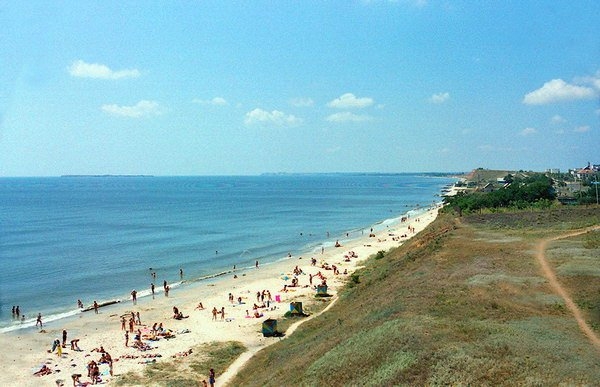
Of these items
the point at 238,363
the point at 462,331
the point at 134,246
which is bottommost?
the point at 238,363

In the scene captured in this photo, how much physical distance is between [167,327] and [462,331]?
2694 centimetres

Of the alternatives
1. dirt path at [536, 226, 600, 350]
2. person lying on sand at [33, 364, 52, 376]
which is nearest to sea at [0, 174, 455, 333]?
person lying on sand at [33, 364, 52, 376]

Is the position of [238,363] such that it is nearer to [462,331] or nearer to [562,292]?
[462,331]

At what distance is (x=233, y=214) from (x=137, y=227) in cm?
3290

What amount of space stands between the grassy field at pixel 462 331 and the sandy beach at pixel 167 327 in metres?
7.44

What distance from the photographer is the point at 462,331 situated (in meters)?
19.7

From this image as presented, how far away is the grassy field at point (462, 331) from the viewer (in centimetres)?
1664

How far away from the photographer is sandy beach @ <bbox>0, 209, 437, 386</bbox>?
31.4m

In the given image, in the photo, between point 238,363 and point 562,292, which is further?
point 238,363

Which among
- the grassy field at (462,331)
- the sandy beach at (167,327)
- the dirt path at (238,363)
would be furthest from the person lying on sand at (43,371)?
the grassy field at (462,331)

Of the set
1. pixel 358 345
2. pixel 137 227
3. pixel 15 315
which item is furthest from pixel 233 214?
pixel 358 345

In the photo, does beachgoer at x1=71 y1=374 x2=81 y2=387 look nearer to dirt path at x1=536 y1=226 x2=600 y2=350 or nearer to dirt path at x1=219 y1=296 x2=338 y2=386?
dirt path at x1=219 y1=296 x2=338 y2=386

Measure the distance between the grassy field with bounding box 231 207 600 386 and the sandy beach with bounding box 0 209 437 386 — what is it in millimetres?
7436

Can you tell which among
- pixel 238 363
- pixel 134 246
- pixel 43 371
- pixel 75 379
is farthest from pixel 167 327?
pixel 134 246
